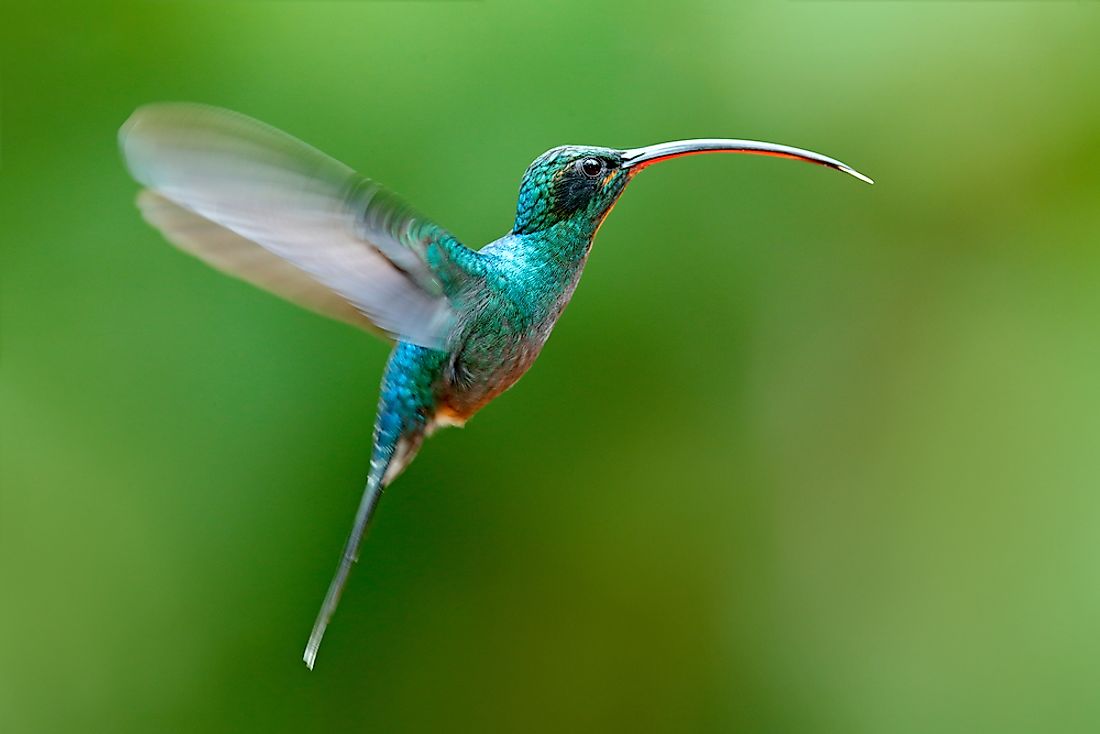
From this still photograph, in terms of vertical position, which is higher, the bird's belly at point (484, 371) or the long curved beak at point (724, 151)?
the long curved beak at point (724, 151)

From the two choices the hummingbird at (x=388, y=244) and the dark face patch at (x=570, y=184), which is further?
the dark face patch at (x=570, y=184)

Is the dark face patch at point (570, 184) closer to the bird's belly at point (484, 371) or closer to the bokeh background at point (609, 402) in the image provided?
the bird's belly at point (484, 371)

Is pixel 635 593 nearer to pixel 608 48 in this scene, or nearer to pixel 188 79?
pixel 608 48

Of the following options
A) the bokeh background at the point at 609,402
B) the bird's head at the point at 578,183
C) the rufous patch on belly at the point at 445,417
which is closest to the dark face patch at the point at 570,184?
the bird's head at the point at 578,183

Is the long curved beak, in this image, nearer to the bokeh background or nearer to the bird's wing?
the bird's wing

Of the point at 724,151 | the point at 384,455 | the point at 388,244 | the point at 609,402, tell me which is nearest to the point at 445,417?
the point at 384,455

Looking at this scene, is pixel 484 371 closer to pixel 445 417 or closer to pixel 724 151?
pixel 445 417
